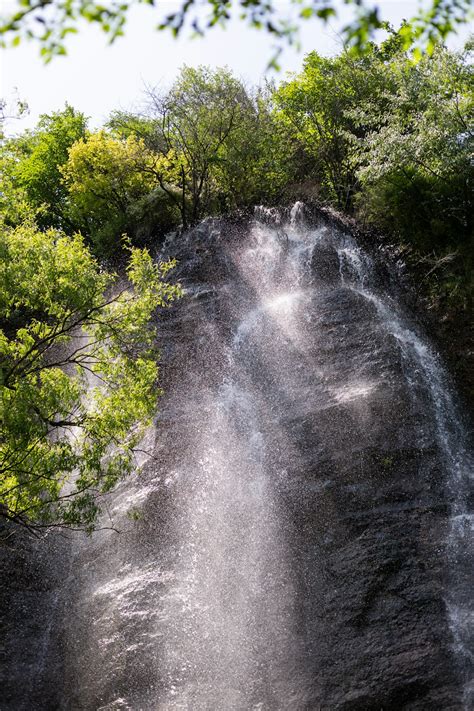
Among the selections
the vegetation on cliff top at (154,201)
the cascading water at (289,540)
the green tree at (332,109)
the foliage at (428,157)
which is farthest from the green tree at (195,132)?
the cascading water at (289,540)

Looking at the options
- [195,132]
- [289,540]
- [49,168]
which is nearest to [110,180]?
[195,132]

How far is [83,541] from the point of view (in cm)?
1535

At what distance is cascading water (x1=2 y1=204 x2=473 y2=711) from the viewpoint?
36.8ft

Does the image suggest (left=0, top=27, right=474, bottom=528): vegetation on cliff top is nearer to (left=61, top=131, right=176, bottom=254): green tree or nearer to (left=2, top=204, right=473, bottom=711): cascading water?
(left=61, top=131, right=176, bottom=254): green tree

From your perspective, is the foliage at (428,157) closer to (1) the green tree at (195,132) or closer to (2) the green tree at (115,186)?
(1) the green tree at (195,132)

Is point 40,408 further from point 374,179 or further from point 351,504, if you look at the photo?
point 374,179

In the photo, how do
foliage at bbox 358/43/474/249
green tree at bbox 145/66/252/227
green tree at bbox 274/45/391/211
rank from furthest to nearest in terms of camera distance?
green tree at bbox 145/66/252/227 → green tree at bbox 274/45/391/211 → foliage at bbox 358/43/474/249

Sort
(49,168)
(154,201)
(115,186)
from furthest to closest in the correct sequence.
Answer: (49,168), (115,186), (154,201)

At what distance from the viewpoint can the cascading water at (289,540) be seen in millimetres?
11203

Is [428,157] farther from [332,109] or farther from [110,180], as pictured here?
[110,180]

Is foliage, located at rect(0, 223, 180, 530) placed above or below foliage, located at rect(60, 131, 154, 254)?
below

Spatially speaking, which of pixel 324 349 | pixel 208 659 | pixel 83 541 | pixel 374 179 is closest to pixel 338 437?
pixel 324 349

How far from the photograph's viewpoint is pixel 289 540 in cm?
1334

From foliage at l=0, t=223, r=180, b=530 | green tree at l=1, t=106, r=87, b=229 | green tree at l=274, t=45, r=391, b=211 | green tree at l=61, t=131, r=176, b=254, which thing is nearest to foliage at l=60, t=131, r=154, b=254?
green tree at l=61, t=131, r=176, b=254
